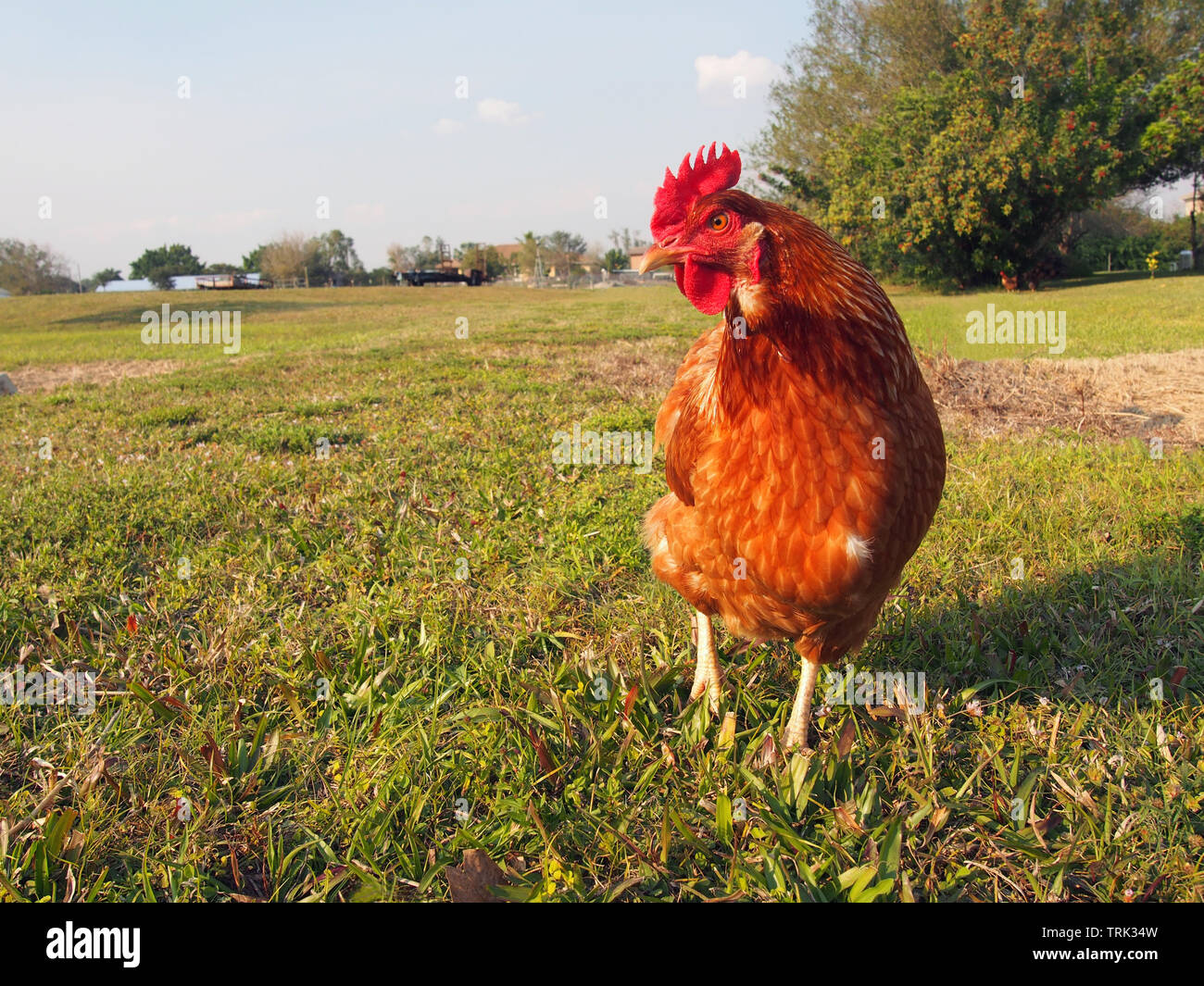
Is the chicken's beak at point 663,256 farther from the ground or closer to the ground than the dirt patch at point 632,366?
closer to the ground

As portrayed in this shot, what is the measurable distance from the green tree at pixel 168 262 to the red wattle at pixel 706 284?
245 ft

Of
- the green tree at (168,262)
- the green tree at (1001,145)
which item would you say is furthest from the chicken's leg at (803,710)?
the green tree at (168,262)

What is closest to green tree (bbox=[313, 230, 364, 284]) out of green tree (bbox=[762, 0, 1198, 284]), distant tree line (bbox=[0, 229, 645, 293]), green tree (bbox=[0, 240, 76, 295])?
distant tree line (bbox=[0, 229, 645, 293])

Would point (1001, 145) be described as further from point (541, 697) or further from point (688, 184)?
point (541, 697)

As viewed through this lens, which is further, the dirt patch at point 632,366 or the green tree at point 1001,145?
the green tree at point 1001,145

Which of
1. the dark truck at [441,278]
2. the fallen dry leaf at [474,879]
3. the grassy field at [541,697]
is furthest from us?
the dark truck at [441,278]

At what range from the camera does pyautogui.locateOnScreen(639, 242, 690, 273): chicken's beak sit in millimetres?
2029

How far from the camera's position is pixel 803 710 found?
101 inches

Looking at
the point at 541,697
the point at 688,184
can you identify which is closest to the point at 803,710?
the point at 541,697

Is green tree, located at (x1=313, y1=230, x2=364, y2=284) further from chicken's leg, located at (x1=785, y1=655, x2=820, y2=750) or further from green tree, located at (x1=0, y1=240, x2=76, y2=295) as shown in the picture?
chicken's leg, located at (x1=785, y1=655, x2=820, y2=750)

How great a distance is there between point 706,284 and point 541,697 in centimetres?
169

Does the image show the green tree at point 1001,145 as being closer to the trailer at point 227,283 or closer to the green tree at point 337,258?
the trailer at point 227,283

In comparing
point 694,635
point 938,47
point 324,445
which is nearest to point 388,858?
point 694,635

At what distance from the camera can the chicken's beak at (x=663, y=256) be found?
6.66ft
